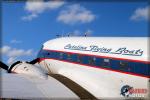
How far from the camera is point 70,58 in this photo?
29.5 meters

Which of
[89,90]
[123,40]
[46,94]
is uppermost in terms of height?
[123,40]

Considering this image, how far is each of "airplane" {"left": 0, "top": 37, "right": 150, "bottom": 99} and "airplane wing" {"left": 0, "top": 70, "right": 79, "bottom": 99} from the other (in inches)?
43.3

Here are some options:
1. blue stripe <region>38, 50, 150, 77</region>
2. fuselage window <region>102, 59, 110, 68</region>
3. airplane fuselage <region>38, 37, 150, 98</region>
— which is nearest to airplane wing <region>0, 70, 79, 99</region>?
airplane fuselage <region>38, 37, 150, 98</region>

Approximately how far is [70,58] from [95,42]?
3848 millimetres

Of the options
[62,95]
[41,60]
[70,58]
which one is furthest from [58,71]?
[62,95]

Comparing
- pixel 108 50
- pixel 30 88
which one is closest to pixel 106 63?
pixel 108 50

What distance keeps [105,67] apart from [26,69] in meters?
5.72

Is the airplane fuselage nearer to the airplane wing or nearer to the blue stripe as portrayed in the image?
the blue stripe

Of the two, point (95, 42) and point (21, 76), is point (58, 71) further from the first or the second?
point (21, 76)

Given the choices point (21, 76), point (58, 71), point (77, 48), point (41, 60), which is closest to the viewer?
point (21, 76)

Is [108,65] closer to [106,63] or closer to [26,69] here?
[106,63]

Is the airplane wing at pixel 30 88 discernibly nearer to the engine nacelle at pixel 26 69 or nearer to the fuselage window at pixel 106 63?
the engine nacelle at pixel 26 69

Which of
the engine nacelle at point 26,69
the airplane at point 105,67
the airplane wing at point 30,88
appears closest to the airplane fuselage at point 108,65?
the airplane at point 105,67

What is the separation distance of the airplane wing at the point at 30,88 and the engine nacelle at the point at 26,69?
3.13 feet
